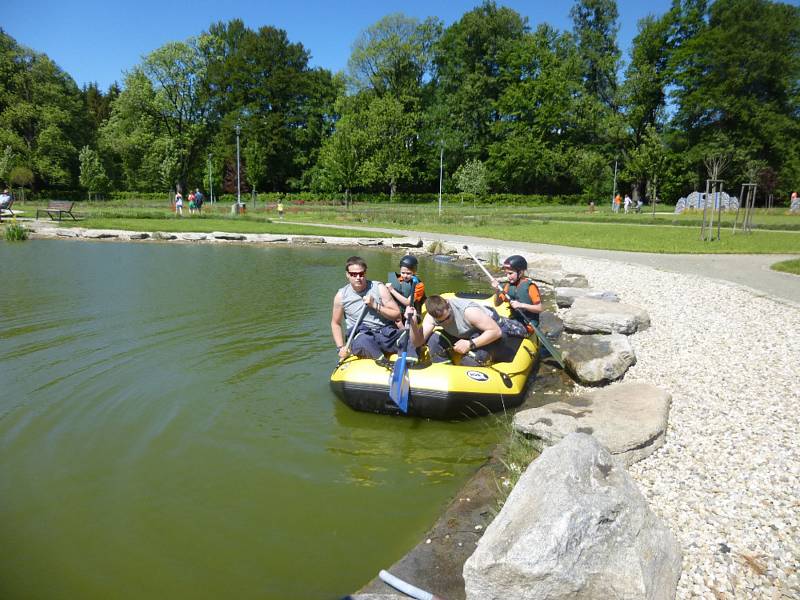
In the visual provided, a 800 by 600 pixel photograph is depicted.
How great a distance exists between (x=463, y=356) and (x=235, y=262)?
11.4 meters

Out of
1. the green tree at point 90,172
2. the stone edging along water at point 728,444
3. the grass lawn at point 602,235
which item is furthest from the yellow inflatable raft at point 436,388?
the green tree at point 90,172

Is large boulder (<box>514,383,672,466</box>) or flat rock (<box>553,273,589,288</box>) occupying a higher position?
flat rock (<box>553,273,589,288</box>)

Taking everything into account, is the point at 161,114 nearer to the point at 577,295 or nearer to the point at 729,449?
the point at 577,295

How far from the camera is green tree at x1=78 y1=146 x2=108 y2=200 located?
45.3 metres

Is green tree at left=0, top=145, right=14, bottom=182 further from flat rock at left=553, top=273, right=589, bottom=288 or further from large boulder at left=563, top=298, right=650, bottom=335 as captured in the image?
large boulder at left=563, top=298, right=650, bottom=335

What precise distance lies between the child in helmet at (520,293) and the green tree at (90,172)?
4757 centimetres

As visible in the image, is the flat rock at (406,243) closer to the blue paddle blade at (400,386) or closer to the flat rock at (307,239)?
the flat rock at (307,239)

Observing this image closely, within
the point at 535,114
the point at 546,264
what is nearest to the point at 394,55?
the point at 535,114

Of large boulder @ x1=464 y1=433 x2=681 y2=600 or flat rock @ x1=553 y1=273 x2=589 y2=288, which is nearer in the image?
large boulder @ x1=464 y1=433 x2=681 y2=600

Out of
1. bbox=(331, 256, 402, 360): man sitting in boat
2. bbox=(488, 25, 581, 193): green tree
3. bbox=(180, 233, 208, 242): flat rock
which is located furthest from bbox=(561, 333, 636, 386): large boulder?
bbox=(488, 25, 581, 193): green tree

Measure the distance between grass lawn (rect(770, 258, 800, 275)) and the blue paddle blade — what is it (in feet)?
34.0

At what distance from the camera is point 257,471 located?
15.7 ft

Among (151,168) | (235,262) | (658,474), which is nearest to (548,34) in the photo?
(151,168)

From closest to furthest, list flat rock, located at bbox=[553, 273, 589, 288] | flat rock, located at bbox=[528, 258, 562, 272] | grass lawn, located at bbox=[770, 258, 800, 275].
Result: 1. flat rock, located at bbox=[553, 273, 589, 288]
2. grass lawn, located at bbox=[770, 258, 800, 275]
3. flat rock, located at bbox=[528, 258, 562, 272]
